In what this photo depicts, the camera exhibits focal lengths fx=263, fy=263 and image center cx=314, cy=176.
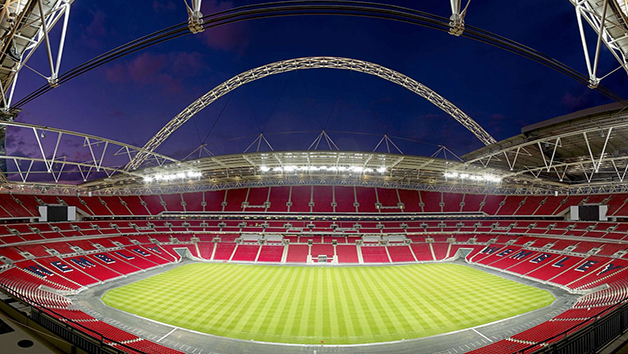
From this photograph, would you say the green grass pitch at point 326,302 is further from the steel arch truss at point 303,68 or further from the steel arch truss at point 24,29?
the steel arch truss at point 24,29

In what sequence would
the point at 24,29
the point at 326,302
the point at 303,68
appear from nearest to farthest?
the point at 24,29 < the point at 326,302 < the point at 303,68

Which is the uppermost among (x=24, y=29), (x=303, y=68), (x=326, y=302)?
(x=303, y=68)

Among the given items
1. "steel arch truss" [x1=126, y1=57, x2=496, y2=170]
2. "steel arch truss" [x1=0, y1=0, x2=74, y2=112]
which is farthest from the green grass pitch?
"steel arch truss" [x1=0, y1=0, x2=74, y2=112]

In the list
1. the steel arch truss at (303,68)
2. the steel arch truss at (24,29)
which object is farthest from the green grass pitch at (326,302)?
the steel arch truss at (24,29)

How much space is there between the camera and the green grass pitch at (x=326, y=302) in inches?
692

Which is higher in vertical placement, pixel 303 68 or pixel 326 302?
pixel 303 68

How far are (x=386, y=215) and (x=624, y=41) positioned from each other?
42270mm

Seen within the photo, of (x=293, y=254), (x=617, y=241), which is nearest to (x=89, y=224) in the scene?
(x=293, y=254)

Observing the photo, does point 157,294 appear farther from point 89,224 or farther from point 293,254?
point 89,224

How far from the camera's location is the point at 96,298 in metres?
23.7

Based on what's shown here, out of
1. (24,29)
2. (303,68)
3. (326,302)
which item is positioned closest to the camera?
(24,29)

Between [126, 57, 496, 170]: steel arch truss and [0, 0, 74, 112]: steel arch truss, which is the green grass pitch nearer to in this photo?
[126, 57, 496, 170]: steel arch truss

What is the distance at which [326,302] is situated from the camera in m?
22.7

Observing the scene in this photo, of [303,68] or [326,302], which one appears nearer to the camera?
[326,302]
